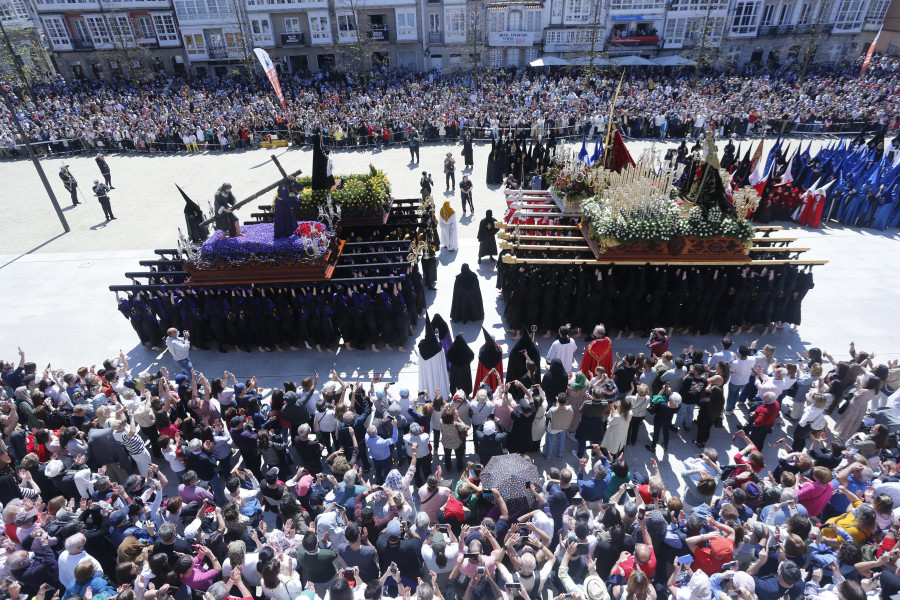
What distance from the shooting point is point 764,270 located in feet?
32.3

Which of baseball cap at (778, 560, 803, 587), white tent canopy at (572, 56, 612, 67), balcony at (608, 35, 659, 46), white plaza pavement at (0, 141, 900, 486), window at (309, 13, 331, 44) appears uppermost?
window at (309, 13, 331, 44)

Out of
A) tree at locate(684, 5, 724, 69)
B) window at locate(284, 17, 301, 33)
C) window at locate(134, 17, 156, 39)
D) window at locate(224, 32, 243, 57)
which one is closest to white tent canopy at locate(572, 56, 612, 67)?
tree at locate(684, 5, 724, 69)

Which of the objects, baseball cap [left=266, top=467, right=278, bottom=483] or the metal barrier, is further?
the metal barrier

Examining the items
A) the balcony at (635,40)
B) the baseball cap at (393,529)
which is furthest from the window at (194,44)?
the baseball cap at (393,529)

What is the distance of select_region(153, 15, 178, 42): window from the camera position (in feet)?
130

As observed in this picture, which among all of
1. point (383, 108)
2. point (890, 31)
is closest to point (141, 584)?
point (383, 108)

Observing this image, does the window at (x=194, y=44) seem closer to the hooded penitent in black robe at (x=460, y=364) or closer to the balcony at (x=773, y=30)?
the hooded penitent in black robe at (x=460, y=364)

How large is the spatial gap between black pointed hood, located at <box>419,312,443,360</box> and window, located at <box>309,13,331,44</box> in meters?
39.4

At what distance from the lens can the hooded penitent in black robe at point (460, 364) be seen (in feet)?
26.8

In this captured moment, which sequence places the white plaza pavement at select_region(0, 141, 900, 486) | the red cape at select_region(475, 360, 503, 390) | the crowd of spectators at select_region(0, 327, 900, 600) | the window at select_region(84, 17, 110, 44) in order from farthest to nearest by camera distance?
the window at select_region(84, 17, 110, 44), the white plaza pavement at select_region(0, 141, 900, 486), the red cape at select_region(475, 360, 503, 390), the crowd of spectators at select_region(0, 327, 900, 600)

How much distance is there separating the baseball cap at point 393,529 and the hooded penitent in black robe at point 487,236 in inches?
362

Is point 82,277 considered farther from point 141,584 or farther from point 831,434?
point 831,434

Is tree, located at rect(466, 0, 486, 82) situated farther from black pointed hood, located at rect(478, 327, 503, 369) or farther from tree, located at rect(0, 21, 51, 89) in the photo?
black pointed hood, located at rect(478, 327, 503, 369)

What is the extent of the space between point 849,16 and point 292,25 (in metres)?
44.3
